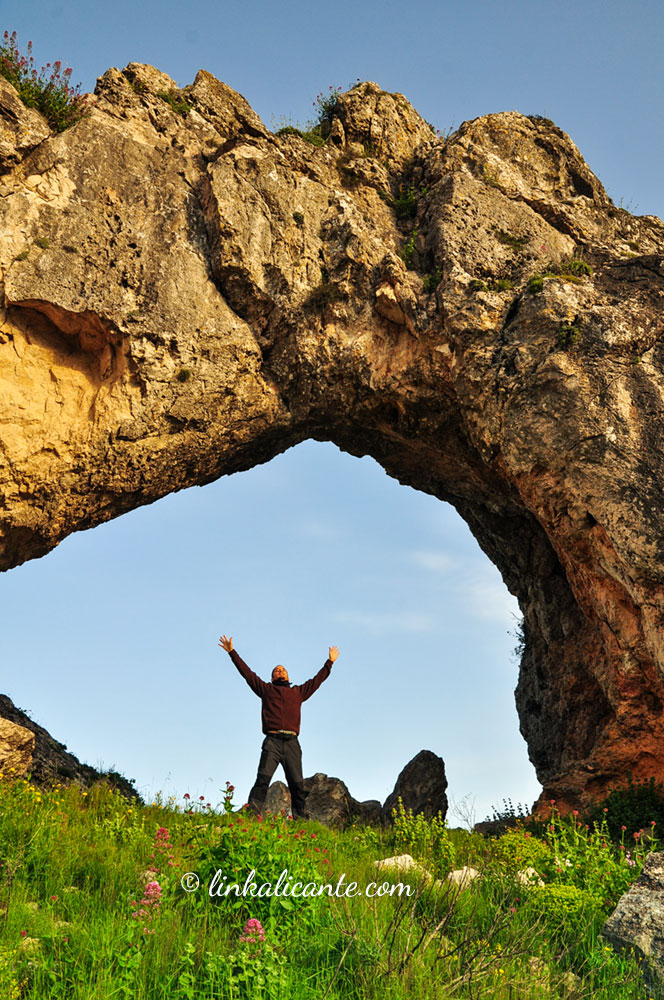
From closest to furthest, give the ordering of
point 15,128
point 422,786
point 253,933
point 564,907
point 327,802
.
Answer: point 253,933, point 564,907, point 15,128, point 327,802, point 422,786

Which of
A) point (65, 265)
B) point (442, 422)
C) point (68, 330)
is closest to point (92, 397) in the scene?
point (68, 330)

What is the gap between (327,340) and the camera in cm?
1379

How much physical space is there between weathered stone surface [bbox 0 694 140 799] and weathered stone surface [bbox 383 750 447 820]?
608 cm

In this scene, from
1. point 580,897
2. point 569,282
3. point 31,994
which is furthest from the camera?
point 569,282

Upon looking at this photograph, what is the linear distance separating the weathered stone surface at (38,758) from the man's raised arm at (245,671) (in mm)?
3052

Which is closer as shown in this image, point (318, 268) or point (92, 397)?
point (92, 397)

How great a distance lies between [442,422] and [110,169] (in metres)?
7.47

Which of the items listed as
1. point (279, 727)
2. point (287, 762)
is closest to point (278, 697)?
point (279, 727)

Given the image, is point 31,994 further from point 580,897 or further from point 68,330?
point 68,330

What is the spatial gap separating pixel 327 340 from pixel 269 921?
980cm

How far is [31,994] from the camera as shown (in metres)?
5.24

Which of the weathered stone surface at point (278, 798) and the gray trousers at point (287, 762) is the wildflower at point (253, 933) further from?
the weathered stone surface at point (278, 798)

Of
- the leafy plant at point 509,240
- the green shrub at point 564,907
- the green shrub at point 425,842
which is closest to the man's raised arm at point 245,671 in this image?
the green shrub at point 425,842

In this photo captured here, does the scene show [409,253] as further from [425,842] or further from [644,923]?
[644,923]
